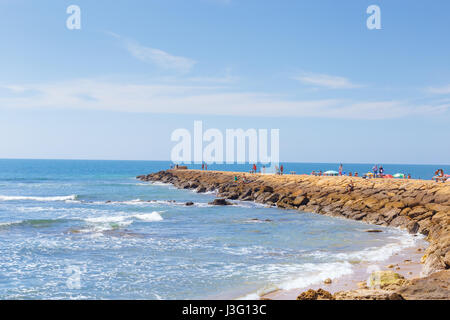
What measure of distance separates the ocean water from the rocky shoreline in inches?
65.3

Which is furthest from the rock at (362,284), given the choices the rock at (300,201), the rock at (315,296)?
the rock at (300,201)

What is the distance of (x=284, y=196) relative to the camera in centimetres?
3688

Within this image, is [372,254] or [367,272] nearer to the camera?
[367,272]

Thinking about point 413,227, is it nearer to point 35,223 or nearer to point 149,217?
point 149,217

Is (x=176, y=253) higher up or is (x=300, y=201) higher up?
(x=300, y=201)

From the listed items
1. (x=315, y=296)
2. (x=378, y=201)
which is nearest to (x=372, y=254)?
(x=315, y=296)

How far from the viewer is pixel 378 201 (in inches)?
1135

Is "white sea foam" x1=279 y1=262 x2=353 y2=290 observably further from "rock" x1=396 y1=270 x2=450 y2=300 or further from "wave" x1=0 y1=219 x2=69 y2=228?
"wave" x1=0 y1=219 x2=69 y2=228

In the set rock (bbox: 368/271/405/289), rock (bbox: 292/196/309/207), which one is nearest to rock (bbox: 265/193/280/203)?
rock (bbox: 292/196/309/207)

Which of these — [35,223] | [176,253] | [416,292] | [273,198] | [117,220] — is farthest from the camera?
[273,198]

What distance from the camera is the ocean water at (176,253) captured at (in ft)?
39.3

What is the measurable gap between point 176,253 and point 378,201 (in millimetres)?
18193

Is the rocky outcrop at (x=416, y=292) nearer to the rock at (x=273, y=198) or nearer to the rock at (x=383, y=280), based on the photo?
the rock at (x=383, y=280)
